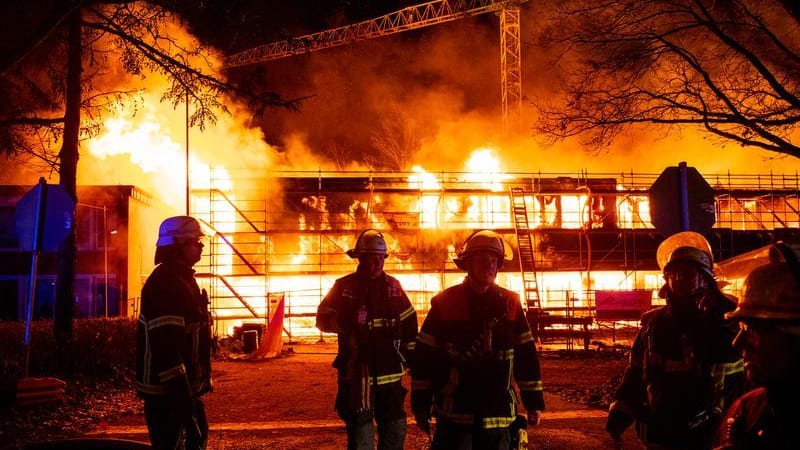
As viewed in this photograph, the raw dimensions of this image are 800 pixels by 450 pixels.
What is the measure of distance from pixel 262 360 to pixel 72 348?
222 inches

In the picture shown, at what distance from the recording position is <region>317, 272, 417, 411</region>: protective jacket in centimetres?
474

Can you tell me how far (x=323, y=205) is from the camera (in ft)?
71.7

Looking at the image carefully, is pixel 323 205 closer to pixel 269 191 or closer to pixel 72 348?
pixel 269 191

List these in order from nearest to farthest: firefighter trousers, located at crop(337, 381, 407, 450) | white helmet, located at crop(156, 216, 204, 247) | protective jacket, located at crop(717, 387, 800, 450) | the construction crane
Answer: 1. protective jacket, located at crop(717, 387, 800, 450)
2. white helmet, located at crop(156, 216, 204, 247)
3. firefighter trousers, located at crop(337, 381, 407, 450)
4. the construction crane

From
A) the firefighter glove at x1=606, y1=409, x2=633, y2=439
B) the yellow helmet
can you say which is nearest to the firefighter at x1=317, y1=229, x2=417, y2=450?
the yellow helmet

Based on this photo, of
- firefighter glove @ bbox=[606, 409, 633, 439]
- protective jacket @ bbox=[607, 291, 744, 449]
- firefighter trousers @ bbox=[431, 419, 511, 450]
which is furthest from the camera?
firefighter glove @ bbox=[606, 409, 633, 439]

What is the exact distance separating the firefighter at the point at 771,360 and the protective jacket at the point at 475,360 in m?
1.68

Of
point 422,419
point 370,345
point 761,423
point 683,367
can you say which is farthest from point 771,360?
point 370,345

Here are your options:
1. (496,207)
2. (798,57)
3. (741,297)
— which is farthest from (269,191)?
(741,297)

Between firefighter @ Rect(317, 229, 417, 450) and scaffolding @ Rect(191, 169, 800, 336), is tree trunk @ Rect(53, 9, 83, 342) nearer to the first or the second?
firefighter @ Rect(317, 229, 417, 450)

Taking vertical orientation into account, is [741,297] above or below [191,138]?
below

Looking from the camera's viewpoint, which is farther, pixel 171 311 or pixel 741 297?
pixel 171 311

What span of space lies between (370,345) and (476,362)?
4.40 feet

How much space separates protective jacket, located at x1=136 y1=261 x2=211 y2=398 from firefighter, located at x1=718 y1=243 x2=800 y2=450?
10.2ft
